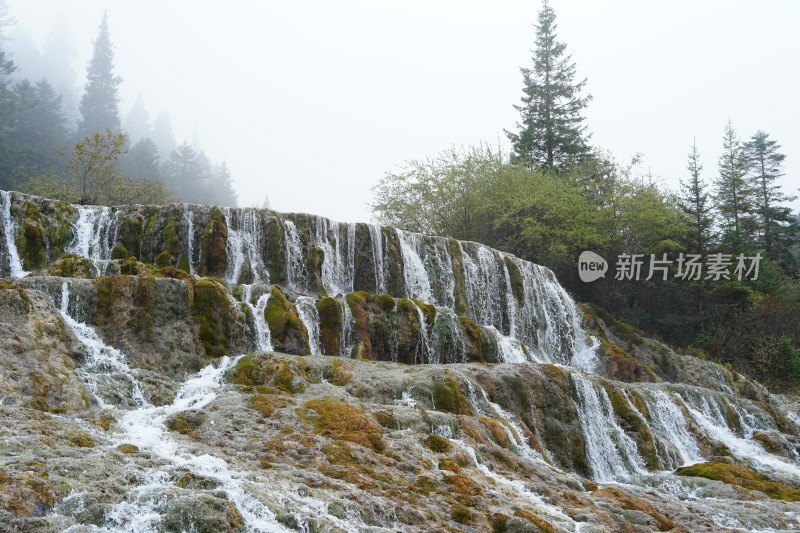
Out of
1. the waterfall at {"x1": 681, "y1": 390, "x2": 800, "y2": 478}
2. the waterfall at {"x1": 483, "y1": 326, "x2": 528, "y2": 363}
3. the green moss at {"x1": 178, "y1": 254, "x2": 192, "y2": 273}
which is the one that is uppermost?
the green moss at {"x1": 178, "y1": 254, "x2": 192, "y2": 273}

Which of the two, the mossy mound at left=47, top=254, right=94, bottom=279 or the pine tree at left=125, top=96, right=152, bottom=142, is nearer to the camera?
the mossy mound at left=47, top=254, right=94, bottom=279

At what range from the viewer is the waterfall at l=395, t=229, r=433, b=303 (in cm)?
2309

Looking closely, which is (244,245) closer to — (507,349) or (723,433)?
(507,349)

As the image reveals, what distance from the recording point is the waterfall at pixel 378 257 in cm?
2258

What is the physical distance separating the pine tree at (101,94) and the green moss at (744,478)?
7438 centimetres

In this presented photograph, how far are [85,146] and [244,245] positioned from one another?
77.6ft

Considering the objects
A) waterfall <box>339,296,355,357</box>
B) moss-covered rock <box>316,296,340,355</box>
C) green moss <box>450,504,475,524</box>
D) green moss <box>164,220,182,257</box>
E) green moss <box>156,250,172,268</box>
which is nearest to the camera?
green moss <box>450,504,475,524</box>

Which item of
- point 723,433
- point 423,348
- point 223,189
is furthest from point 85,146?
point 223,189

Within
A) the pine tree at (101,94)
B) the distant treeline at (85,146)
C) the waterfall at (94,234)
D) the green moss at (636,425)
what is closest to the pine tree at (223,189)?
the distant treeline at (85,146)

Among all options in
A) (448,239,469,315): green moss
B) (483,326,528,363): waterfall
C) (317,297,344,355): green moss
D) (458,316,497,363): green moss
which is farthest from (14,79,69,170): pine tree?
(483,326,528,363): waterfall

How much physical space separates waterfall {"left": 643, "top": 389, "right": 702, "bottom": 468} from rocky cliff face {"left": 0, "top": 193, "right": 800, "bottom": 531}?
0.21 feet

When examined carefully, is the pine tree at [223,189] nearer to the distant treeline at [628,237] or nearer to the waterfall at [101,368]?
the distant treeline at [628,237]

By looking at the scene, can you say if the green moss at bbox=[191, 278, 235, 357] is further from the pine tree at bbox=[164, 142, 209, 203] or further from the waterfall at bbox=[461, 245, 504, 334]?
the pine tree at bbox=[164, 142, 209, 203]

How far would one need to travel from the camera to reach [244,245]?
2077cm
